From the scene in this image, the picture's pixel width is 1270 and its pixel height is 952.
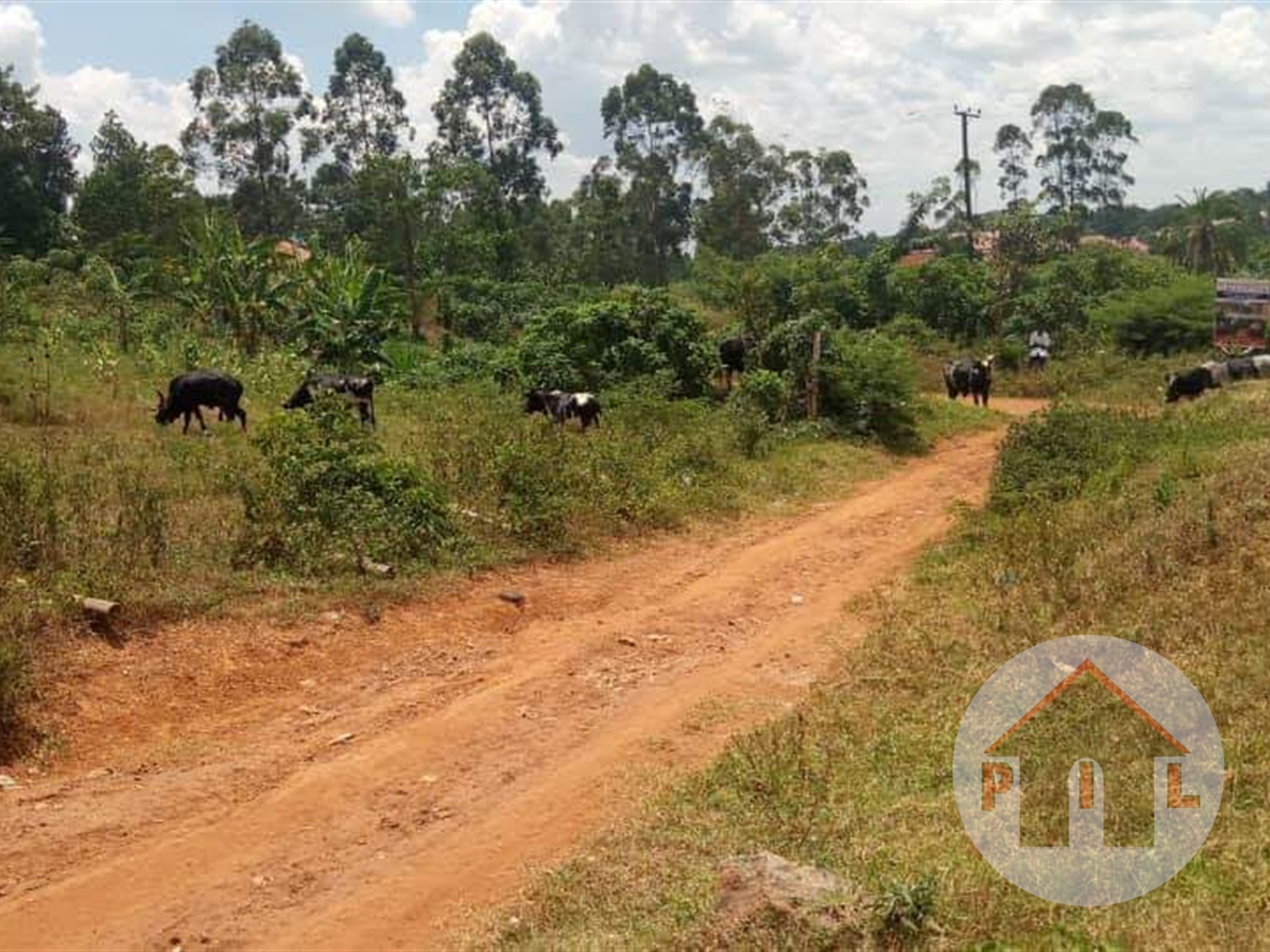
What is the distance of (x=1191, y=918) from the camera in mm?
4246

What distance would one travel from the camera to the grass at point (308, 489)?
8508mm

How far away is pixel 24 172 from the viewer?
36.0m

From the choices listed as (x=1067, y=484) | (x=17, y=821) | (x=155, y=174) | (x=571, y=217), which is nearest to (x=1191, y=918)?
(x=17, y=821)

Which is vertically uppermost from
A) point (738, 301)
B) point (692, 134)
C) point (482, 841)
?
point (692, 134)

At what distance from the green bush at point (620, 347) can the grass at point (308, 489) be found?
1578 mm

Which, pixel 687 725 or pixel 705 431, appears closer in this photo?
pixel 687 725

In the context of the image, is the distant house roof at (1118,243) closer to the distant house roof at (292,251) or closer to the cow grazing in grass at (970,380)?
the cow grazing in grass at (970,380)

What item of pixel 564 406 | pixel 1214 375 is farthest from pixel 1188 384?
pixel 564 406

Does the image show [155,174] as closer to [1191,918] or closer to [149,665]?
[149,665]

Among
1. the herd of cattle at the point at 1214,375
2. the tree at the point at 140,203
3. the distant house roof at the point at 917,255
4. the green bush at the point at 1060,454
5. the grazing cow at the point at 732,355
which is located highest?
the tree at the point at 140,203

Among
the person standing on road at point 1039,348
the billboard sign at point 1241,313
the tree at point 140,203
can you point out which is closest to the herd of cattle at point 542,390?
the billboard sign at point 1241,313

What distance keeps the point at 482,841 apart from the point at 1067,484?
8.32m

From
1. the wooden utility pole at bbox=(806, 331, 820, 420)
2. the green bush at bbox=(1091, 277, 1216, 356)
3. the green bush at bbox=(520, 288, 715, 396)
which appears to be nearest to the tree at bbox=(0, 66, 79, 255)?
the green bush at bbox=(520, 288, 715, 396)

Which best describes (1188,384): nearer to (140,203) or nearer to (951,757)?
(951,757)
